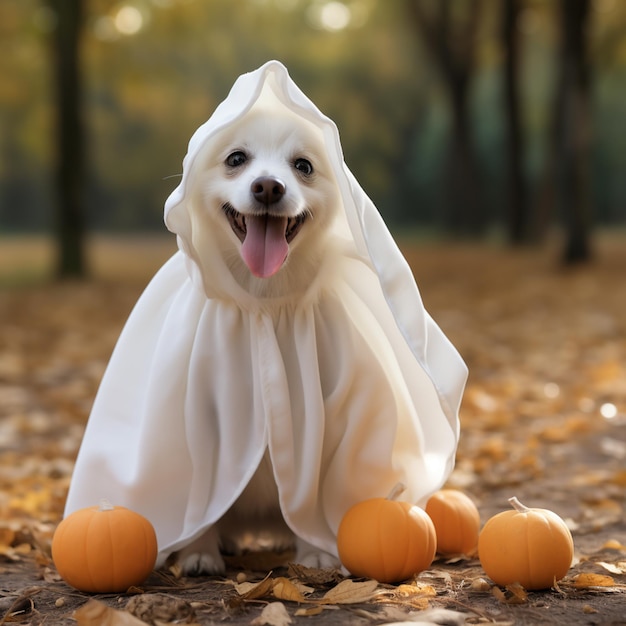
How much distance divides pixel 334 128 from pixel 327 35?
1715cm

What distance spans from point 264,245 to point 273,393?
0.44 m

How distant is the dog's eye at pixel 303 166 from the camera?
2627 millimetres

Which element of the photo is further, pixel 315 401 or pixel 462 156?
pixel 462 156

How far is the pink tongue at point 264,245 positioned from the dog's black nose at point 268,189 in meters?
0.10

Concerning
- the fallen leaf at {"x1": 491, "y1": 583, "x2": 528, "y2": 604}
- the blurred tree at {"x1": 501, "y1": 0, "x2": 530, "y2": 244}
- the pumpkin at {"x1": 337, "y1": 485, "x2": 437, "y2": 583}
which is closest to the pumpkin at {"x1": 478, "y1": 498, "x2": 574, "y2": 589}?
the fallen leaf at {"x1": 491, "y1": 583, "x2": 528, "y2": 604}

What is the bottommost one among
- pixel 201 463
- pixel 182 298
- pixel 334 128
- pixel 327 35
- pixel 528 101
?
pixel 201 463

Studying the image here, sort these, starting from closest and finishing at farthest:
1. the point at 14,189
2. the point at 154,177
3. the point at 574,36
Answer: the point at 574,36, the point at 14,189, the point at 154,177

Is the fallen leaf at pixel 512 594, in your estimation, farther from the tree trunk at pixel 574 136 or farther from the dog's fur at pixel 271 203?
the tree trunk at pixel 574 136

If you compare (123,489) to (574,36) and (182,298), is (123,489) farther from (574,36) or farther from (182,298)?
(574,36)

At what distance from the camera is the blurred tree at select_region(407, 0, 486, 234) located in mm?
15977

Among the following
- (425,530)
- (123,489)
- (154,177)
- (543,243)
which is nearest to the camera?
(425,530)

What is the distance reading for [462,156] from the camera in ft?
55.6

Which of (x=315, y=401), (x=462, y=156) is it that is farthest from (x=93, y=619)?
(x=462, y=156)

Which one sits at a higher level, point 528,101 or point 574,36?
point 528,101
